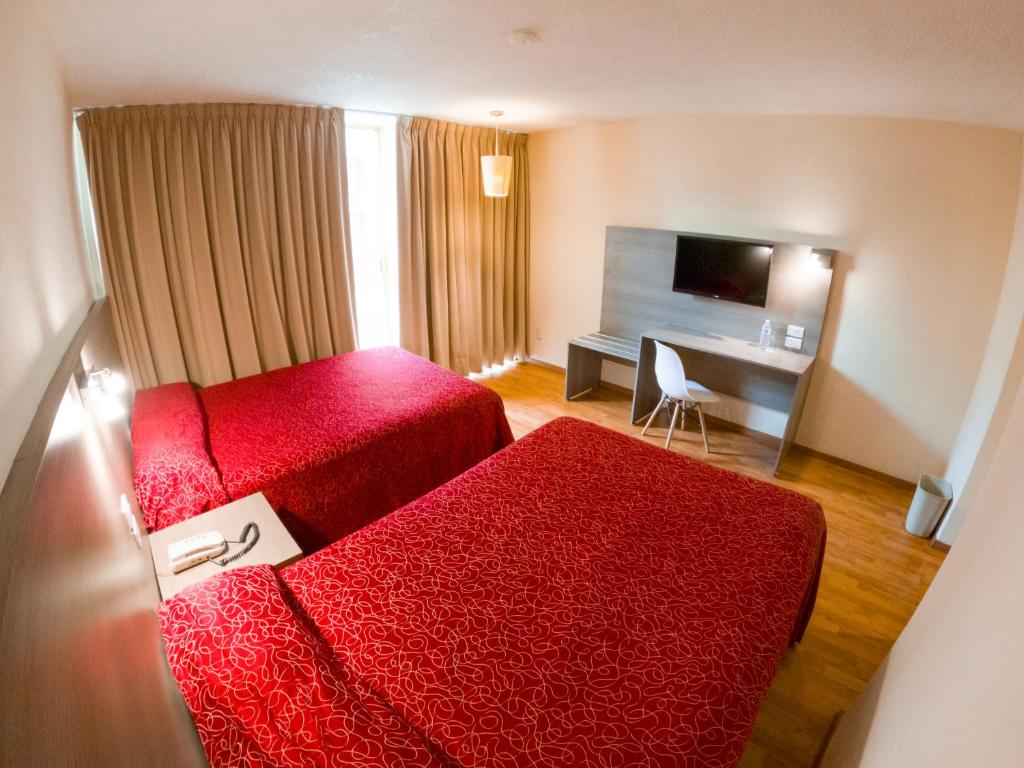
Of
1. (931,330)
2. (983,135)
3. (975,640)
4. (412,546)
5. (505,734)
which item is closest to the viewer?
(975,640)

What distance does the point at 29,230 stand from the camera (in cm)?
128

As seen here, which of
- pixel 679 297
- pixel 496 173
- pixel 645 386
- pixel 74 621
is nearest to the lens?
pixel 74 621

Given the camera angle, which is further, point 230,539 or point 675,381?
point 675,381

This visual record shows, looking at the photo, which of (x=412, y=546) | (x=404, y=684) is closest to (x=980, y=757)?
(x=404, y=684)

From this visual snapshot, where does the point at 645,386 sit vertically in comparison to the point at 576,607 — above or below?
below

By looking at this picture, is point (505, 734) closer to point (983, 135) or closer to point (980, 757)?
point (980, 757)

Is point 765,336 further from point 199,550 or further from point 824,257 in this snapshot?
point 199,550

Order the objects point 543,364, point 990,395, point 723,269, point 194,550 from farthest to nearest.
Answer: point 543,364, point 723,269, point 990,395, point 194,550

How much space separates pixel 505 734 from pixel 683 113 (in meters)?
3.68

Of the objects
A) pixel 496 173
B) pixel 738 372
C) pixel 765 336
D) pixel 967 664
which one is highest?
pixel 496 173

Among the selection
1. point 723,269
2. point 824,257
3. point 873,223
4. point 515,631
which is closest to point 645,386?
point 723,269

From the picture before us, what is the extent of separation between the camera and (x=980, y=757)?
23.5 inches

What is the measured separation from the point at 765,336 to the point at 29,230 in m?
3.85

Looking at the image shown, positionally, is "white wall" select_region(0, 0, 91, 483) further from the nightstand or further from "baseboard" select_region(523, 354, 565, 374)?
"baseboard" select_region(523, 354, 565, 374)
